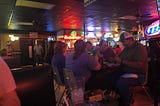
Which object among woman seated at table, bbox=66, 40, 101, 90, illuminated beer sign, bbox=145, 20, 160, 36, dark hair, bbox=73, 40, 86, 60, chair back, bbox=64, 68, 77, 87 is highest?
illuminated beer sign, bbox=145, 20, 160, 36

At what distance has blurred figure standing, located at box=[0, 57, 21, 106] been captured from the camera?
95 centimetres

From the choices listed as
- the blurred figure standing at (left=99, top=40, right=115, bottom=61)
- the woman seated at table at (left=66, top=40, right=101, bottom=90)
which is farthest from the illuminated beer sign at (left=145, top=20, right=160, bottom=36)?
the woman seated at table at (left=66, top=40, right=101, bottom=90)

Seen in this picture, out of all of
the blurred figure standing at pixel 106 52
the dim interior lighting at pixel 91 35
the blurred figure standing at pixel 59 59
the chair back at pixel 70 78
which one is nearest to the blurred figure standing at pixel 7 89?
the chair back at pixel 70 78

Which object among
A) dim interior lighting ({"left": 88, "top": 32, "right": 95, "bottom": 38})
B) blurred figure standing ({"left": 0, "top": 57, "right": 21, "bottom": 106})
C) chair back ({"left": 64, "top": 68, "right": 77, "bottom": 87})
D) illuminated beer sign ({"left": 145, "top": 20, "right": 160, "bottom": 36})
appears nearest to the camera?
blurred figure standing ({"left": 0, "top": 57, "right": 21, "bottom": 106})

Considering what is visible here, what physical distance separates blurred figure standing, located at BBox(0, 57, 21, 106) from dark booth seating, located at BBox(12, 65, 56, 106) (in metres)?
0.09

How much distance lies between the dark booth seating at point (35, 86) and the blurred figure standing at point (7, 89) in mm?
92

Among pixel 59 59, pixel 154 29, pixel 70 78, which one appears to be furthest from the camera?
pixel 154 29

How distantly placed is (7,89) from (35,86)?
0.59 ft

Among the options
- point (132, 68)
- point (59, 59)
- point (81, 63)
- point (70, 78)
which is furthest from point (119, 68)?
point (59, 59)

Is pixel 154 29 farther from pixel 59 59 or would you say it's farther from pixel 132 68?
pixel 59 59

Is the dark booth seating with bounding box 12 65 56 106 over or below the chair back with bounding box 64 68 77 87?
over

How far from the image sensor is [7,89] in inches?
37.8

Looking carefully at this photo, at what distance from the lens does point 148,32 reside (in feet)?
25.3

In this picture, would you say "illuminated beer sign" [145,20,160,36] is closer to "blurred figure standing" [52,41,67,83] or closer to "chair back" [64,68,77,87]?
"blurred figure standing" [52,41,67,83]
